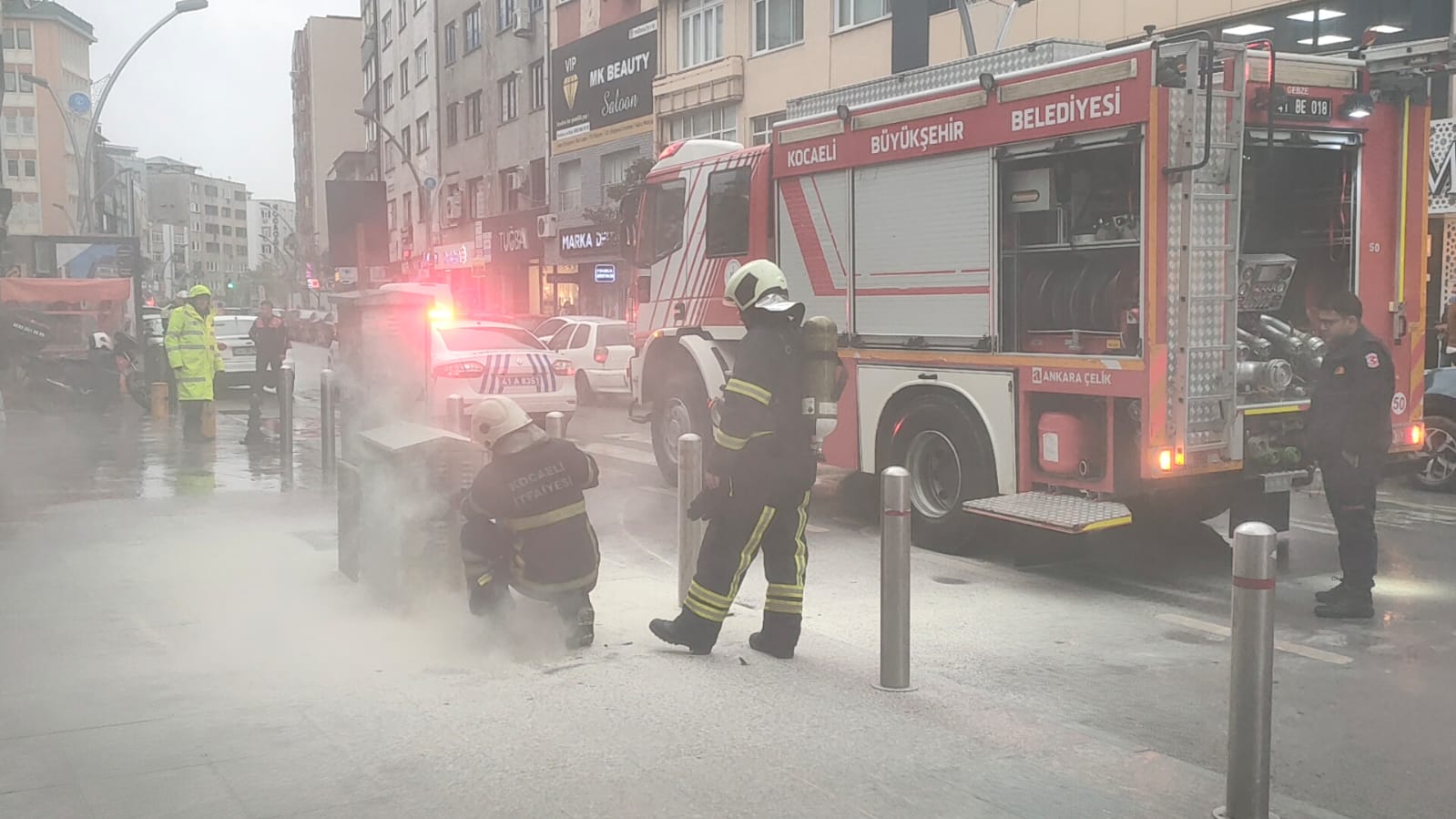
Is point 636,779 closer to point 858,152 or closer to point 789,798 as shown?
point 789,798

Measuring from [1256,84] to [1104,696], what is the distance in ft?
13.4

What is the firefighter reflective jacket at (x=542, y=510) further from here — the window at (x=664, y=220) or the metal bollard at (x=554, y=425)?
the window at (x=664, y=220)

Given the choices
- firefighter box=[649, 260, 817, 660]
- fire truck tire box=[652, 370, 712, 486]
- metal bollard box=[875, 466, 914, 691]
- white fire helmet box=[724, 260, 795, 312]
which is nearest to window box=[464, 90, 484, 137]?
fire truck tire box=[652, 370, 712, 486]

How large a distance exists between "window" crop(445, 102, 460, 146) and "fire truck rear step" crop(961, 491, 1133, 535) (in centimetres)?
4439

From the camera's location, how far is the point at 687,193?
11.8m

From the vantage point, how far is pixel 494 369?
14.0m

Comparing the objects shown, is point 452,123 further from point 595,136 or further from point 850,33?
point 850,33

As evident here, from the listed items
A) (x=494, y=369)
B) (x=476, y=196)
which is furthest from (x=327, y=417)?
(x=476, y=196)

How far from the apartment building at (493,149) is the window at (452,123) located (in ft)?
0.12

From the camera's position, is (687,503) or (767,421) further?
(687,503)

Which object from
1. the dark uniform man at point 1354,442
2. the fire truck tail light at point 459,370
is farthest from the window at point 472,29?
the dark uniform man at point 1354,442

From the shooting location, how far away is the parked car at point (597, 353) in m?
20.7

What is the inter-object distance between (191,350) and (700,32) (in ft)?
60.0

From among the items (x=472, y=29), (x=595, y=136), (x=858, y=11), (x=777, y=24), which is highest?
(x=472, y=29)
